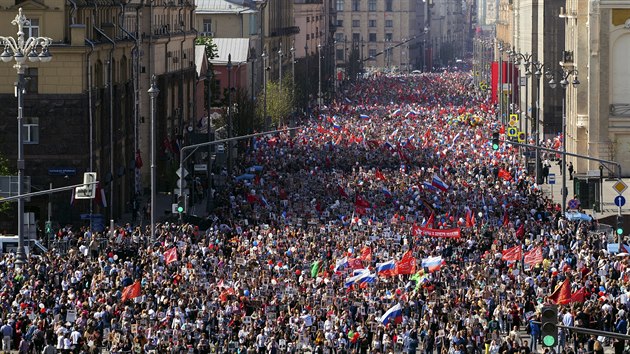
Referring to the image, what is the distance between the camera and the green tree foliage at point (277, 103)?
401 feet

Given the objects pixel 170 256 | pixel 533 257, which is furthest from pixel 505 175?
pixel 170 256

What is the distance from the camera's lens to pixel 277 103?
409ft

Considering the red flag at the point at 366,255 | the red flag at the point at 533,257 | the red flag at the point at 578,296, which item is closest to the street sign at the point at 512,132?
the red flag at the point at 366,255

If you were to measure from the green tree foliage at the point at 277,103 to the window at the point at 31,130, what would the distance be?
46901mm

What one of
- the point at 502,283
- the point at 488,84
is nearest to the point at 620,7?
the point at 502,283

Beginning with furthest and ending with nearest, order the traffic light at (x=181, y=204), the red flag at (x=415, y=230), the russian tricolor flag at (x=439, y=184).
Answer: the russian tricolor flag at (x=439, y=184) < the traffic light at (x=181, y=204) < the red flag at (x=415, y=230)

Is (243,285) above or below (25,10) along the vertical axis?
below

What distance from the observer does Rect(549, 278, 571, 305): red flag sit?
152 ft

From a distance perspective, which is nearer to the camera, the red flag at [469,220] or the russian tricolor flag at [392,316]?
the russian tricolor flag at [392,316]

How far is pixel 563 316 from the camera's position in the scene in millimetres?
44125

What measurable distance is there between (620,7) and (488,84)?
325ft

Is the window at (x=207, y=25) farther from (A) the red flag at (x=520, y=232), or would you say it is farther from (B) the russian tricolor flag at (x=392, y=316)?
(B) the russian tricolor flag at (x=392, y=316)

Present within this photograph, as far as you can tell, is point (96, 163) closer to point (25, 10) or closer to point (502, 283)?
point (25, 10)

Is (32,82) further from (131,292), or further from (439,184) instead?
(131,292)
